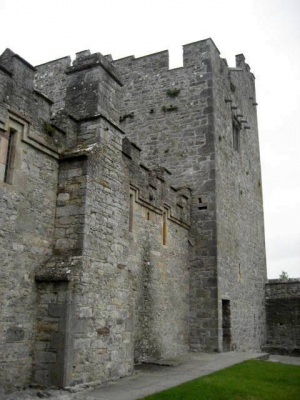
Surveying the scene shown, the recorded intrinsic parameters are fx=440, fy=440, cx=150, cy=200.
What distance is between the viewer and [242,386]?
8.36 metres

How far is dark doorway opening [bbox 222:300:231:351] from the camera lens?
14.4 m

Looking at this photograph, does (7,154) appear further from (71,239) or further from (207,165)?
(207,165)

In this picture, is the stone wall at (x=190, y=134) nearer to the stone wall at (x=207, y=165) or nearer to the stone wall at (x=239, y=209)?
the stone wall at (x=207, y=165)

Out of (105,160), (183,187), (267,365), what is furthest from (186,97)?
(267,365)

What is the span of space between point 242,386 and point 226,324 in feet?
21.0

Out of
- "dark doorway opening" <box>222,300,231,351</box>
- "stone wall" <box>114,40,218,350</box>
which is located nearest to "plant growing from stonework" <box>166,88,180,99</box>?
"stone wall" <box>114,40,218,350</box>

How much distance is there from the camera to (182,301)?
13.8 metres

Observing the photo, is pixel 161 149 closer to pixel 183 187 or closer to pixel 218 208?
pixel 183 187

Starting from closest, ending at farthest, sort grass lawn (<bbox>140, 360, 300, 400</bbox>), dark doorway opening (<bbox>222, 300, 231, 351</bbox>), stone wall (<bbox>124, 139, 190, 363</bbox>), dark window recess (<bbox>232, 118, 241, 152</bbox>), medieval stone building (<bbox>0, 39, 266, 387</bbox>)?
grass lawn (<bbox>140, 360, 300, 400</bbox>) < medieval stone building (<bbox>0, 39, 266, 387</bbox>) < stone wall (<bbox>124, 139, 190, 363</bbox>) < dark doorway opening (<bbox>222, 300, 231, 351</bbox>) < dark window recess (<bbox>232, 118, 241, 152</bbox>)

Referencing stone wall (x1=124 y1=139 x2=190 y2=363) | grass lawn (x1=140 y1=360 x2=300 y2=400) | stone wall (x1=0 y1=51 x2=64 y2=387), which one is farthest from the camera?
stone wall (x1=124 y1=139 x2=190 y2=363)

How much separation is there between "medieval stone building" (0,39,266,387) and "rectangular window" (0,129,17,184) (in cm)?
2

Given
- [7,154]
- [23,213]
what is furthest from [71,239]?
[7,154]

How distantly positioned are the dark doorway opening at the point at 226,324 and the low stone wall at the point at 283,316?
12.8 feet

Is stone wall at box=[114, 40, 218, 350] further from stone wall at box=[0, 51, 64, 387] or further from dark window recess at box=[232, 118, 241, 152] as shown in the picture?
stone wall at box=[0, 51, 64, 387]
